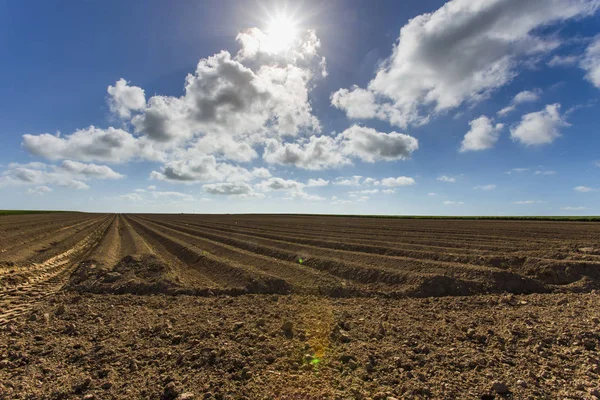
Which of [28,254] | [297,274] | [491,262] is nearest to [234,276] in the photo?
[297,274]

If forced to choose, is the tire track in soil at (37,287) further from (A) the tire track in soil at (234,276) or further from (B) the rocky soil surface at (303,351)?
(A) the tire track in soil at (234,276)

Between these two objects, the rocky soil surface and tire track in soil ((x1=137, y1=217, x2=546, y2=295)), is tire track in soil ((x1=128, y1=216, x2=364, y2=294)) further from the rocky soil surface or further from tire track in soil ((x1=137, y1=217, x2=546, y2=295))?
the rocky soil surface

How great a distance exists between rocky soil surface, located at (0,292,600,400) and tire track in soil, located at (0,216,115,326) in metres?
0.57

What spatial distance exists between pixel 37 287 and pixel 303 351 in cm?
913

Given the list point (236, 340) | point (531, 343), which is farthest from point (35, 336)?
point (531, 343)

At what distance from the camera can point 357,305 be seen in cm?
782

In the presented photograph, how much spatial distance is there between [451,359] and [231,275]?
7.63 meters

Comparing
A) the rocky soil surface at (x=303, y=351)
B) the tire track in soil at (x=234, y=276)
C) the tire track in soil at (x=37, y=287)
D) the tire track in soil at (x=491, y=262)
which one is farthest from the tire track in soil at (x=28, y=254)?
the tire track in soil at (x=491, y=262)

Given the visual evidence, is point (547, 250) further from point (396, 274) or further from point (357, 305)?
point (357, 305)

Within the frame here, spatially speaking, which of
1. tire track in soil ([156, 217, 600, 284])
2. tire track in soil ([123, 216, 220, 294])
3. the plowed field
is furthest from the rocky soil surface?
tire track in soil ([156, 217, 600, 284])

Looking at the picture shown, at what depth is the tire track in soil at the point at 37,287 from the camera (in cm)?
735

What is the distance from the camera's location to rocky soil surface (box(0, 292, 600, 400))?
4.08 m

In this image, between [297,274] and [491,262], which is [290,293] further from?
[491,262]

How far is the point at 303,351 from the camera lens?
5.13 meters
